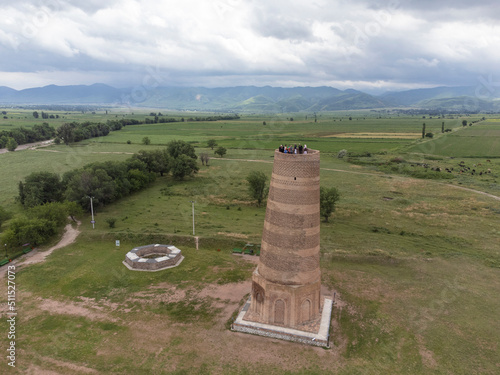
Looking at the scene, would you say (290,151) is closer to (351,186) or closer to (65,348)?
(65,348)

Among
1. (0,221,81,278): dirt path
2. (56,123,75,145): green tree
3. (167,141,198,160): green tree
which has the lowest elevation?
(0,221,81,278): dirt path

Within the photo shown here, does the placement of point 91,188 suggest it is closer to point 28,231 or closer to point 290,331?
point 28,231

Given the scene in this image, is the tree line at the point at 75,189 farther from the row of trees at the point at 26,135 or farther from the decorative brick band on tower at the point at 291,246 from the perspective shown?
the row of trees at the point at 26,135

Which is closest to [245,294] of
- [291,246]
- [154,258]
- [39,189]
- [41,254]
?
[291,246]

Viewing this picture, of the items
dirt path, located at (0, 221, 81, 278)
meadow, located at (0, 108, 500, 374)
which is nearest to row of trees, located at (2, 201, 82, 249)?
dirt path, located at (0, 221, 81, 278)

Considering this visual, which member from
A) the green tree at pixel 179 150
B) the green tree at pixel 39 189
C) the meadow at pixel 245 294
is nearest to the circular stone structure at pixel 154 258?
the meadow at pixel 245 294

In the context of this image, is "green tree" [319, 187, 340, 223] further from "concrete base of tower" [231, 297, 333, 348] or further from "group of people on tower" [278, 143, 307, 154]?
"group of people on tower" [278, 143, 307, 154]

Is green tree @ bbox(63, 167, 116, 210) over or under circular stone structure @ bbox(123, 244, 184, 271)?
over
